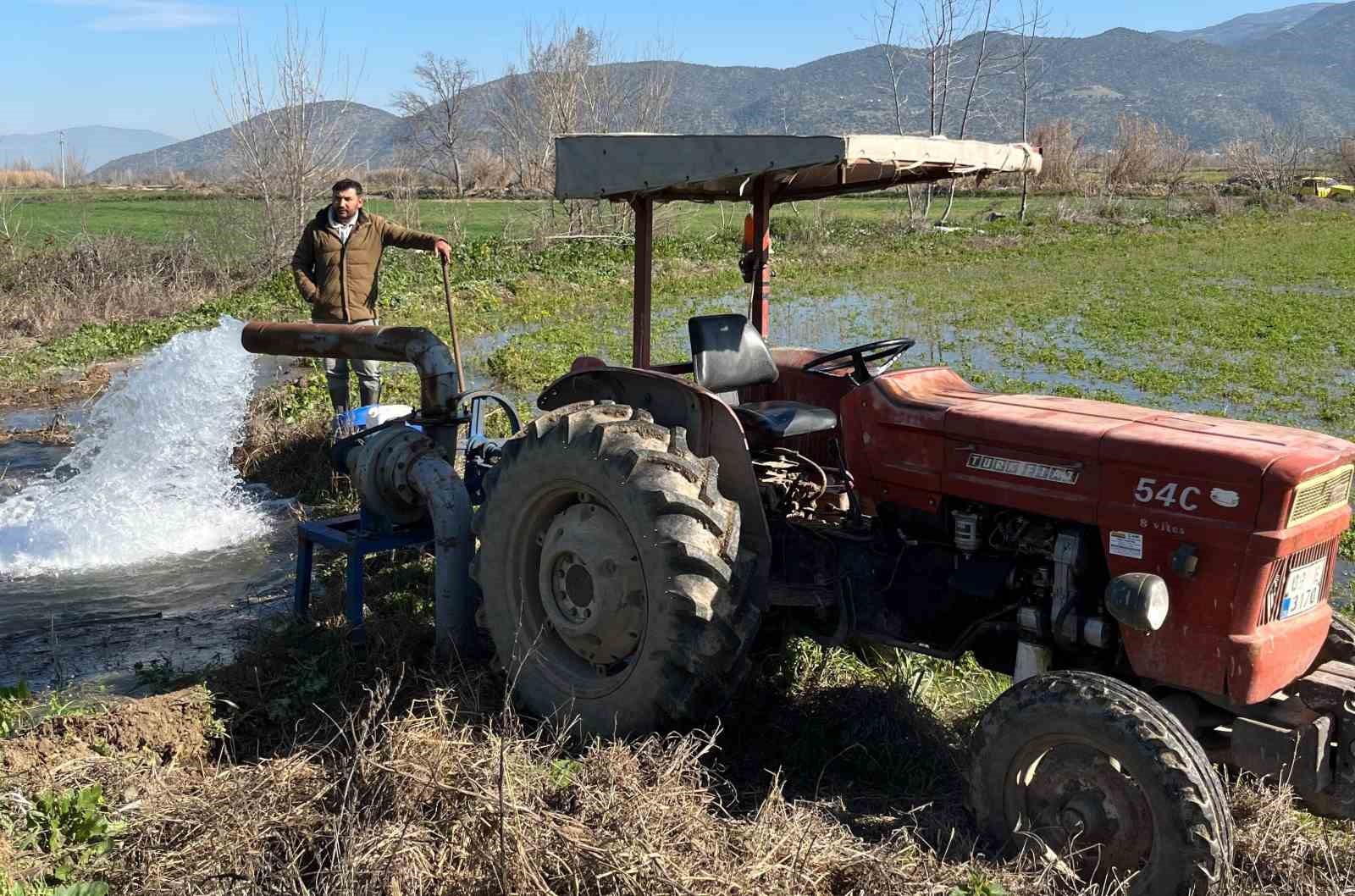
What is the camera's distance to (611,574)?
4.16m

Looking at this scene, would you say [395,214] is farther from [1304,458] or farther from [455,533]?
[1304,458]

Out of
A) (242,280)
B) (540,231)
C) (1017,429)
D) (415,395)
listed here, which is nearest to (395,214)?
(540,231)

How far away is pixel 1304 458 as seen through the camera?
Result: 330cm

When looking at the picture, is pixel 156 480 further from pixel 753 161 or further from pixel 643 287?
pixel 753 161

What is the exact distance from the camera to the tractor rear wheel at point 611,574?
3.92 metres

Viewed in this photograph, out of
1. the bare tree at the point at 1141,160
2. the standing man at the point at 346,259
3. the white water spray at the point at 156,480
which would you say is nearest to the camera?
the white water spray at the point at 156,480

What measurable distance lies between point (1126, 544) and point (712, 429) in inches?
57.3

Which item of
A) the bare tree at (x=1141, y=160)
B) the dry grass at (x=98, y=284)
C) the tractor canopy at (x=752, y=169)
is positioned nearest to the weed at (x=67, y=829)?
the tractor canopy at (x=752, y=169)

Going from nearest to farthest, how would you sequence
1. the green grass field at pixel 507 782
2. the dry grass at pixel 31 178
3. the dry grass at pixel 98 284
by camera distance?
1. the green grass field at pixel 507 782
2. the dry grass at pixel 98 284
3. the dry grass at pixel 31 178

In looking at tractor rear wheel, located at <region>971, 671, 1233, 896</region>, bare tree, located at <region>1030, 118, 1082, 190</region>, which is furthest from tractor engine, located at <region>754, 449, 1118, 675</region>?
bare tree, located at <region>1030, 118, 1082, 190</region>

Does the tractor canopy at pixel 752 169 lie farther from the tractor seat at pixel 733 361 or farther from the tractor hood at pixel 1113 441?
the tractor hood at pixel 1113 441

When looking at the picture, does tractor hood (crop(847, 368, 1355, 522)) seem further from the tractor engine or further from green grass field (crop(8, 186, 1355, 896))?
green grass field (crop(8, 186, 1355, 896))

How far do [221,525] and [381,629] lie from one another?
2.79m

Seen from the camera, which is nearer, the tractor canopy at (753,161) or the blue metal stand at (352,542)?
the tractor canopy at (753,161)
